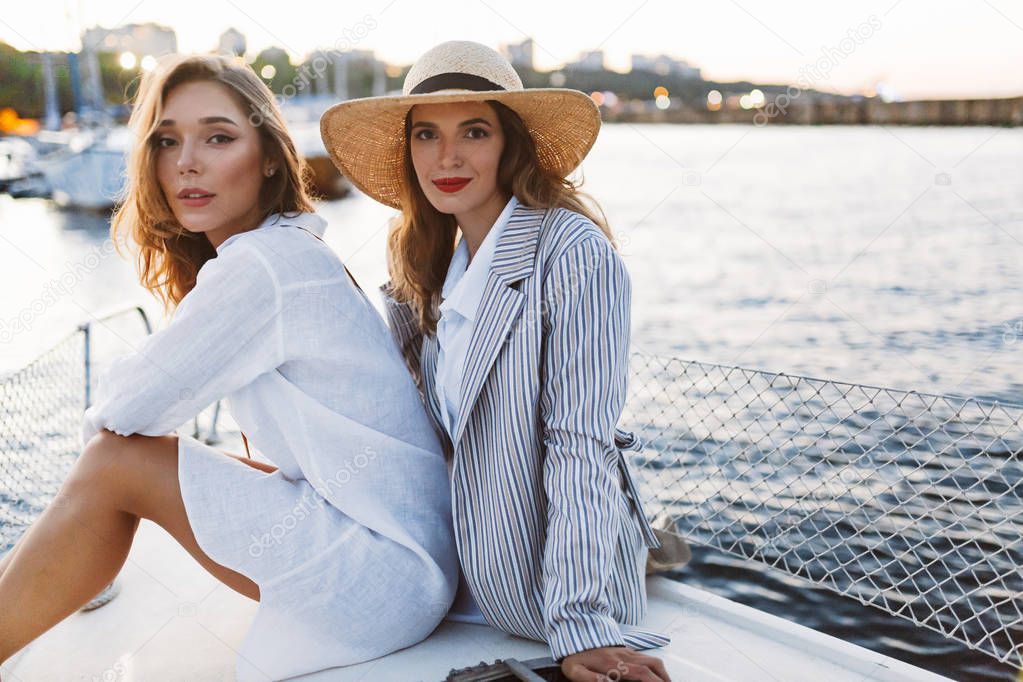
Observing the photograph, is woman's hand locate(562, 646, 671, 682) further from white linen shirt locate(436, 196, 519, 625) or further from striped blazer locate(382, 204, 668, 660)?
white linen shirt locate(436, 196, 519, 625)

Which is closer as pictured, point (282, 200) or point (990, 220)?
point (282, 200)

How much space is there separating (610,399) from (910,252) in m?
15.2

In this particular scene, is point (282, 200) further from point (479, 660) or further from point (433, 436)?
point (479, 660)

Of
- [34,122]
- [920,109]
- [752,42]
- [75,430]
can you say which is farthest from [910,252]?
[920,109]

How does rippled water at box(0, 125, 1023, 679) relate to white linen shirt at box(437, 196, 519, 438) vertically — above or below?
below

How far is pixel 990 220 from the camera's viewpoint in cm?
1889

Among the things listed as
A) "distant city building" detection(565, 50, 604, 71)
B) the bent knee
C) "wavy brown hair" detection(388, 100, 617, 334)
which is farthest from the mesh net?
"distant city building" detection(565, 50, 604, 71)

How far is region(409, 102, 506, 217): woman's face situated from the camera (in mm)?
2090

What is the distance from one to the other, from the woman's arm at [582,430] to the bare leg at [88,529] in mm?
791

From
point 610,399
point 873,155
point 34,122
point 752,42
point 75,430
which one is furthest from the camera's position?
point 34,122

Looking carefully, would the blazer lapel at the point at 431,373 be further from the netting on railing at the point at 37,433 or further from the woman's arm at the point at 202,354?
the netting on railing at the point at 37,433

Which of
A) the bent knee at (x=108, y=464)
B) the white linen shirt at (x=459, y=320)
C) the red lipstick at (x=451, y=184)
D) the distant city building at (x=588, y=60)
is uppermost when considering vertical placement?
the distant city building at (x=588, y=60)

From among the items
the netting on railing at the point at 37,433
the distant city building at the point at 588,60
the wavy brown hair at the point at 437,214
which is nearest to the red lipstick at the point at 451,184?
the wavy brown hair at the point at 437,214

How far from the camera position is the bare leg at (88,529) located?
183cm
